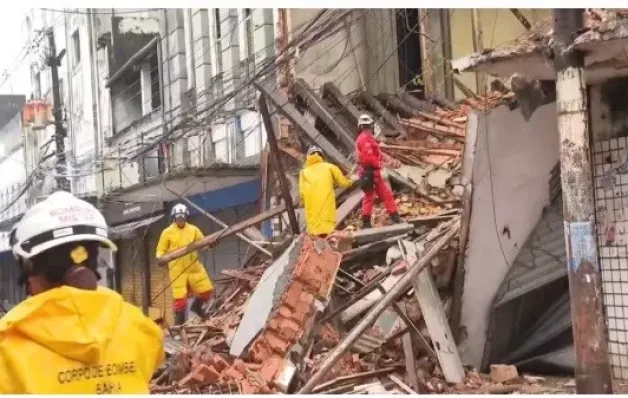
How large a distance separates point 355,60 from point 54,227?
22.9 ft

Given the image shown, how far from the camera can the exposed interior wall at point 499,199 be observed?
5.86 metres

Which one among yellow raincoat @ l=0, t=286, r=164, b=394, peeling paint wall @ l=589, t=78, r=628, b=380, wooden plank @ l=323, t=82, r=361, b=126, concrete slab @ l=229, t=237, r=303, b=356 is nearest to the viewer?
yellow raincoat @ l=0, t=286, r=164, b=394

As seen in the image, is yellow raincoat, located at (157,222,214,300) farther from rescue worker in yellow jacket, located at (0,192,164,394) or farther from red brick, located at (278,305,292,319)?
rescue worker in yellow jacket, located at (0,192,164,394)

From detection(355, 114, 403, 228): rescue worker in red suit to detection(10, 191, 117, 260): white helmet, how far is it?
458 centimetres

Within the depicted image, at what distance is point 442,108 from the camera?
9.07 metres

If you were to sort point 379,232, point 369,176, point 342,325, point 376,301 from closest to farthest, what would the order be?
1. point 376,301
2. point 342,325
3. point 379,232
4. point 369,176

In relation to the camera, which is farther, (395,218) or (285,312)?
(395,218)

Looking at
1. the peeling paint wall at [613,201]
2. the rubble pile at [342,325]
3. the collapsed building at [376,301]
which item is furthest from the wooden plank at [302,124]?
the peeling paint wall at [613,201]

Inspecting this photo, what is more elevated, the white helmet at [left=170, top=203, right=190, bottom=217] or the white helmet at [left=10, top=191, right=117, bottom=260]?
the white helmet at [left=170, top=203, right=190, bottom=217]

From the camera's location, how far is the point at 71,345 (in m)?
2.05

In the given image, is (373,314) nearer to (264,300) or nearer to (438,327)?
(438,327)

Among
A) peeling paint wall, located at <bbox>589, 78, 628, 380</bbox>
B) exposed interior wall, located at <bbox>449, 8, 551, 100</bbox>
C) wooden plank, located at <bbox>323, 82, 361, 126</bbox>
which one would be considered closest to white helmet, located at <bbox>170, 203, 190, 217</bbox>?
wooden plank, located at <bbox>323, 82, 361, 126</bbox>

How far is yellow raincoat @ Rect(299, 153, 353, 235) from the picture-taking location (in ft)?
21.5

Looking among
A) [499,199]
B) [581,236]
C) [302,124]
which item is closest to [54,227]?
[581,236]
